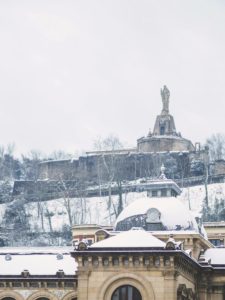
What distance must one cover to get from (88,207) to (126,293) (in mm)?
87179

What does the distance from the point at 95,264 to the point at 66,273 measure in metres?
10.9

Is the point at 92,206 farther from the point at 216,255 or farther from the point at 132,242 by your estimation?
the point at 132,242

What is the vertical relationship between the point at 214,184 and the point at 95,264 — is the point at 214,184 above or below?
above

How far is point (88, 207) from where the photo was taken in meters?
147

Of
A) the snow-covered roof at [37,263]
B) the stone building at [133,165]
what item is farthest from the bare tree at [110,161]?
the snow-covered roof at [37,263]

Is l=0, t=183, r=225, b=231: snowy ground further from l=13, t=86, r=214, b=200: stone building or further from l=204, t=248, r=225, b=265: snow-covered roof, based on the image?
l=204, t=248, r=225, b=265: snow-covered roof

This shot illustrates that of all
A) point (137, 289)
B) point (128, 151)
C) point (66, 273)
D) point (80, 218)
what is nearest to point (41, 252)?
point (66, 273)

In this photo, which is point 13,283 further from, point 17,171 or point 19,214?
point 17,171

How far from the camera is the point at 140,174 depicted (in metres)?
163

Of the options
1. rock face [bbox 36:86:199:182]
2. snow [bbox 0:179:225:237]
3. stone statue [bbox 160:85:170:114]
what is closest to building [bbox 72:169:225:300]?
snow [bbox 0:179:225:237]

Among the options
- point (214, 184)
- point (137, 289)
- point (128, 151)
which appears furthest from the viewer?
point (128, 151)

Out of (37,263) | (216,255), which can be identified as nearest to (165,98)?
(37,263)

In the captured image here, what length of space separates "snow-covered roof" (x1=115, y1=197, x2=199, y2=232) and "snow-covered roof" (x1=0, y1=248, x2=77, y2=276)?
5.49m

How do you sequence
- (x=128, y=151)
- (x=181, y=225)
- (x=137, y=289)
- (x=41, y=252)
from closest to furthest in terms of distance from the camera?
(x=137, y=289)
(x=181, y=225)
(x=41, y=252)
(x=128, y=151)
